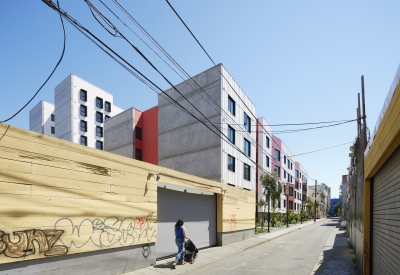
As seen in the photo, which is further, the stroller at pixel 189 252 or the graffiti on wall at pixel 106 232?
the stroller at pixel 189 252

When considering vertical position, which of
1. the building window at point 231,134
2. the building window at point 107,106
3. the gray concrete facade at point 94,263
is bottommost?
the gray concrete facade at point 94,263

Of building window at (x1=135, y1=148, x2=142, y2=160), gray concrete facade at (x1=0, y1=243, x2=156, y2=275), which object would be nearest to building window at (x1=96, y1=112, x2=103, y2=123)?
building window at (x1=135, y1=148, x2=142, y2=160)

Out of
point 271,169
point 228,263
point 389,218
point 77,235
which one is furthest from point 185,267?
point 271,169

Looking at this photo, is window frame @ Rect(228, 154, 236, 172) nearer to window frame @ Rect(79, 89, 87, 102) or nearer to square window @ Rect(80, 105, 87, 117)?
square window @ Rect(80, 105, 87, 117)

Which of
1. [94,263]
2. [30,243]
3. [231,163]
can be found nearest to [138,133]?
[231,163]

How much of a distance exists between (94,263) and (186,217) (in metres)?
5.81

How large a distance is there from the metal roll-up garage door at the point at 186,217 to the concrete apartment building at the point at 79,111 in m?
34.7

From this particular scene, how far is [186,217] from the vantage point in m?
13.3

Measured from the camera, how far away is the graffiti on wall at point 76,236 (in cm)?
620

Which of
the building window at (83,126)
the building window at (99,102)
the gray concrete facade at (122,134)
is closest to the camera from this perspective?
the gray concrete facade at (122,134)

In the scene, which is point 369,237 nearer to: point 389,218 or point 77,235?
point 389,218

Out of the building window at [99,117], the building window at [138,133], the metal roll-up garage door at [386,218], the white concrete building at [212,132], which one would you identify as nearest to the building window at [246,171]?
the white concrete building at [212,132]

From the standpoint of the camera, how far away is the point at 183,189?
41.3 feet

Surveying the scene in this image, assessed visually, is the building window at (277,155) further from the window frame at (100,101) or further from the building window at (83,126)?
the building window at (83,126)
